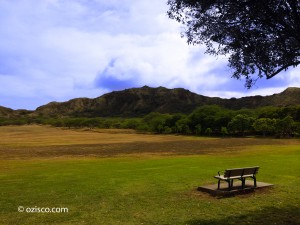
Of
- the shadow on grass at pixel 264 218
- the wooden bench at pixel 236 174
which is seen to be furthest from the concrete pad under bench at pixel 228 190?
the shadow on grass at pixel 264 218

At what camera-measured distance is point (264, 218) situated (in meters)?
11.4

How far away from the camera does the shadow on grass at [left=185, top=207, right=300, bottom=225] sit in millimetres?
10883

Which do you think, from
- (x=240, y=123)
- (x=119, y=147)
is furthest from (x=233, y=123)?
(x=119, y=147)

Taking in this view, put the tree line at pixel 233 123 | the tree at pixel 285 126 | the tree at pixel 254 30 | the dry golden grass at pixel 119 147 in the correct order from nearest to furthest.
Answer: the tree at pixel 254 30 → the dry golden grass at pixel 119 147 → the tree at pixel 285 126 → the tree line at pixel 233 123

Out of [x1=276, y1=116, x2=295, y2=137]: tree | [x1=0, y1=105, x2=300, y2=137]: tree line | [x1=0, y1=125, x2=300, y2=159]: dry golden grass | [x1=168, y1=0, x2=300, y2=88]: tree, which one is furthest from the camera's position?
[x1=0, y1=105, x2=300, y2=137]: tree line

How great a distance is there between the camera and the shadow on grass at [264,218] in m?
10.9

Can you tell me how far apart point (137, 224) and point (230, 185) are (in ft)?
20.3

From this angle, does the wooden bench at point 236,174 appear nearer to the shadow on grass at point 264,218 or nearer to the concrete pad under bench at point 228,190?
the concrete pad under bench at point 228,190

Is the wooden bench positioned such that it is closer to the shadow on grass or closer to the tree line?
the shadow on grass

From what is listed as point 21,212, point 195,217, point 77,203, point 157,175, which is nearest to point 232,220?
point 195,217

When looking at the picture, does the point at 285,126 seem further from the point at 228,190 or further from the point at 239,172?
the point at 228,190

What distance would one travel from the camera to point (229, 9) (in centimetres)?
1051

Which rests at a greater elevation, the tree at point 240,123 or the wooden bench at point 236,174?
the tree at point 240,123

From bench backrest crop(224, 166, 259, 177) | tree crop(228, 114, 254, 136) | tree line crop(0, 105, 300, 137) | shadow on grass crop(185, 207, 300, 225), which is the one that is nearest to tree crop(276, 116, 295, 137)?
tree line crop(0, 105, 300, 137)
